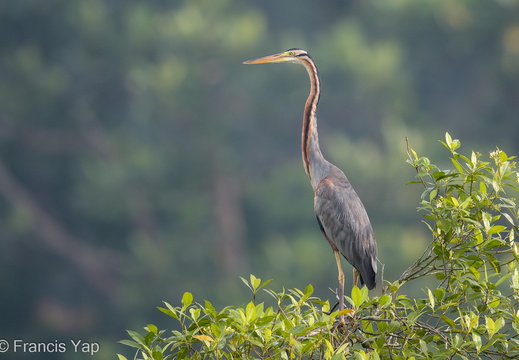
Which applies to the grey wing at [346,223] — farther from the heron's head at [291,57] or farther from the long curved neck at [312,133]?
the heron's head at [291,57]

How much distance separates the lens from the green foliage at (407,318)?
2510 millimetres

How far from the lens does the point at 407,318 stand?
8.56 feet

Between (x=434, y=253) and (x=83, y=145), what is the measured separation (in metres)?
13.7

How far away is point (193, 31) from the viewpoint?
47.2ft

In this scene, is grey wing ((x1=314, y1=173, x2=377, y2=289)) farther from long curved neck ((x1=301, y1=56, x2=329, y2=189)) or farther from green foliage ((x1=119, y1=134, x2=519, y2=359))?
green foliage ((x1=119, y1=134, x2=519, y2=359))

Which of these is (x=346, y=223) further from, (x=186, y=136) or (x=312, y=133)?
(x=186, y=136)

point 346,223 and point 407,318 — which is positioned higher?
point 346,223

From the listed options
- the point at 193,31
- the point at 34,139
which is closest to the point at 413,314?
the point at 193,31

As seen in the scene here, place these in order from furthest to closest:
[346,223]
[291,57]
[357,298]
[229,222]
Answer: [229,222]
[291,57]
[346,223]
[357,298]

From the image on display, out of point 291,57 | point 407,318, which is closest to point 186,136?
point 291,57

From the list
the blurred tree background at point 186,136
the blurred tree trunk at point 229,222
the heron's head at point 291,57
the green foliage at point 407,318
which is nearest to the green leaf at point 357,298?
the green foliage at point 407,318

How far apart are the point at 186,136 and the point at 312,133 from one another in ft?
37.7

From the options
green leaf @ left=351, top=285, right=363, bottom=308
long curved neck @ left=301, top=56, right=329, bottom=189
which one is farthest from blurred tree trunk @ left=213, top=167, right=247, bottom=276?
green leaf @ left=351, top=285, right=363, bottom=308

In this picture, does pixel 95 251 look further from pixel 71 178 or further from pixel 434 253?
pixel 434 253
